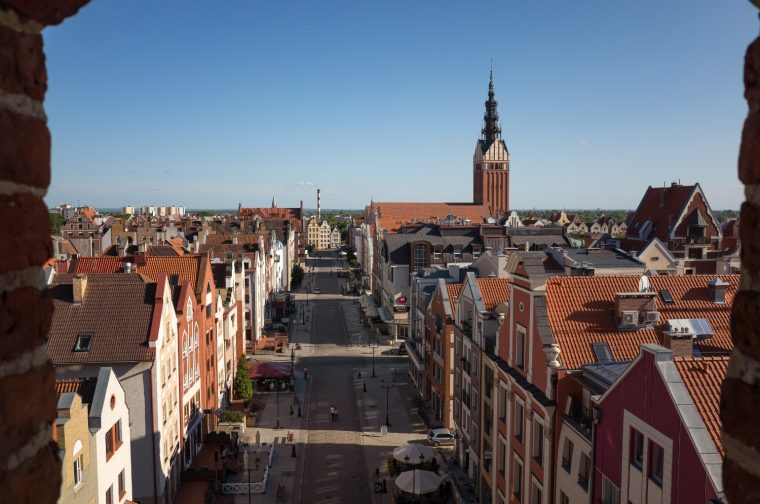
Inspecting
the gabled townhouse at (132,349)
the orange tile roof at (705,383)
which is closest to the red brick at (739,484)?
the orange tile roof at (705,383)

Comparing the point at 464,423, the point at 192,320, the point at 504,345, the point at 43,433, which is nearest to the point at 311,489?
the point at 464,423

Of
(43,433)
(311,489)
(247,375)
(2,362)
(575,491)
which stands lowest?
(311,489)

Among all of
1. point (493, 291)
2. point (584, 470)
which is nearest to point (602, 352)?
point (584, 470)

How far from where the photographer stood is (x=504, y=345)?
82.2 ft

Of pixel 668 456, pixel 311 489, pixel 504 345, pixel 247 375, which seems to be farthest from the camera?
pixel 247 375

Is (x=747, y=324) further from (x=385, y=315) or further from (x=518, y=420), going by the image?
(x=385, y=315)

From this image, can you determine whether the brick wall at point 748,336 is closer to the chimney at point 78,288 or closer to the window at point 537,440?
the window at point 537,440

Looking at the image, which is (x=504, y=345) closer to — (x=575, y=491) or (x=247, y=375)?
(x=575, y=491)

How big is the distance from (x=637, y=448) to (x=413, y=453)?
18696 mm

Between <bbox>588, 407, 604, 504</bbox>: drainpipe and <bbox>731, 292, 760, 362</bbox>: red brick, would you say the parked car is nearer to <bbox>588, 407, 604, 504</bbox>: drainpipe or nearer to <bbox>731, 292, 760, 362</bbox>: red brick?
<bbox>588, 407, 604, 504</bbox>: drainpipe

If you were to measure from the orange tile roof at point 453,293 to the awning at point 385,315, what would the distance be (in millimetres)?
26685

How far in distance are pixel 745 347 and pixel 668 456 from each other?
1270cm

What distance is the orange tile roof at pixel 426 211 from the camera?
104 meters

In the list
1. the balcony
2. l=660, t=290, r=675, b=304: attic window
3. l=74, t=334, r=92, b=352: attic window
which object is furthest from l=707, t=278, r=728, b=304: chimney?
l=74, t=334, r=92, b=352: attic window
